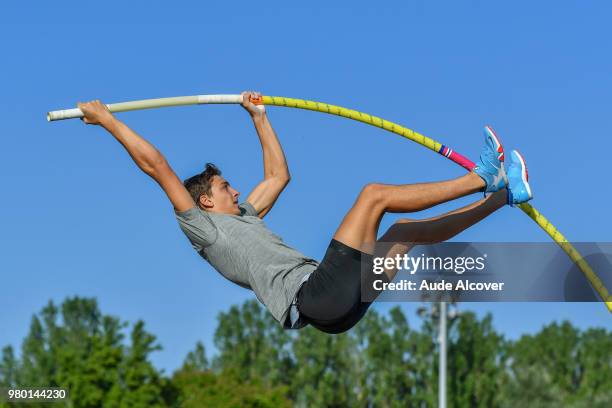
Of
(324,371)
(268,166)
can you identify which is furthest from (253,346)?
(268,166)

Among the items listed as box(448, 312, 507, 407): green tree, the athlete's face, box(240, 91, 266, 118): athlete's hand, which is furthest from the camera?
box(448, 312, 507, 407): green tree

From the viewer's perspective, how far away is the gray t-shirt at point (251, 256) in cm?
866

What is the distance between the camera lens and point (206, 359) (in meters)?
66.2

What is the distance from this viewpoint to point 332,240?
8.32 meters

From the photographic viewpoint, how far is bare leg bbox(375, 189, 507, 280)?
8844 millimetres

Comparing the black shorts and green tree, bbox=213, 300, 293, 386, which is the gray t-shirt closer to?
the black shorts

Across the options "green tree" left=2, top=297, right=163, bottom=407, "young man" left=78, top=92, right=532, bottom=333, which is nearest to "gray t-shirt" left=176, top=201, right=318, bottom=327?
"young man" left=78, top=92, right=532, bottom=333

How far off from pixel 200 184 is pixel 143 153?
0.81 metres

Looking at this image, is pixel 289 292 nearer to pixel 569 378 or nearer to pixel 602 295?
pixel 602 295

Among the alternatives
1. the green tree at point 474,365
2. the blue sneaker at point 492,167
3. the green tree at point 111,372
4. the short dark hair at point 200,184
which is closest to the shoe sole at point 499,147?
the blue sneaker at point 492,167

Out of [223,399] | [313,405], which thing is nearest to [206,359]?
[313,405]

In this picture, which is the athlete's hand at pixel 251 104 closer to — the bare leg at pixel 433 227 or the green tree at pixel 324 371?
the bare leg at pixel 433 227

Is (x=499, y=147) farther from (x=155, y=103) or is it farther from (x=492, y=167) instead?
(x=155, y=103)

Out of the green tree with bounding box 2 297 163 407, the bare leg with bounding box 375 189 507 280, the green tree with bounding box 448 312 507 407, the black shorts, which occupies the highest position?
the green tree with bounding box 448 312 507 407
